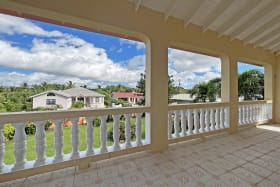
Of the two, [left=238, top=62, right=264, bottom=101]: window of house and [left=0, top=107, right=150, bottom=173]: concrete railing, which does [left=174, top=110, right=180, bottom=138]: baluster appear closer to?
[left=0, top=107, right=150, bottom=173]: concrete railing

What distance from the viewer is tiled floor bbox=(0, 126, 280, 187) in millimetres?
1830

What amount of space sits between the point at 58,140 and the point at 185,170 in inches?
68.6

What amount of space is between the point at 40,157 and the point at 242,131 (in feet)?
14.4

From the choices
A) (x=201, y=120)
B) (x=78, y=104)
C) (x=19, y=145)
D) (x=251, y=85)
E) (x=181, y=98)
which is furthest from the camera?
(x=251, y=85)

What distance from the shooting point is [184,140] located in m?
3.12

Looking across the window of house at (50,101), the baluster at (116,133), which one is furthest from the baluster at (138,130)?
the window of house at (50,101)

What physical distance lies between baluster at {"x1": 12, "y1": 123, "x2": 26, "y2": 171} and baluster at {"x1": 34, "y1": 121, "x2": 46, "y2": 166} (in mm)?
134

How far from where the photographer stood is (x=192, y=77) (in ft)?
12.2

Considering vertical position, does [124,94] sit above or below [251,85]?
below

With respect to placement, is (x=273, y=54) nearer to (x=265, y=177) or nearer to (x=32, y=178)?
(x=265, y=177)

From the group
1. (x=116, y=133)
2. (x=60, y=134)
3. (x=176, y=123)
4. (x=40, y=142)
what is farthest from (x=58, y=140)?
(x=176, y=123)

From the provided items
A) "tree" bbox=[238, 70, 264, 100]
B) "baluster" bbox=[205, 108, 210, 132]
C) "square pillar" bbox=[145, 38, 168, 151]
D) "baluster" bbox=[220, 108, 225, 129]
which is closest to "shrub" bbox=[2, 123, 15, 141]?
"square pillar" bbox=[145, 38, 168, 151]

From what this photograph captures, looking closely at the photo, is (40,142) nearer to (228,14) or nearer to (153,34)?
(153,34)

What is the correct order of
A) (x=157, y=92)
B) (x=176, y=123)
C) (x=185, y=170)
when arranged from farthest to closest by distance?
(x=176, y=123) < (x=157, y=92) < (x=185, y=170)
